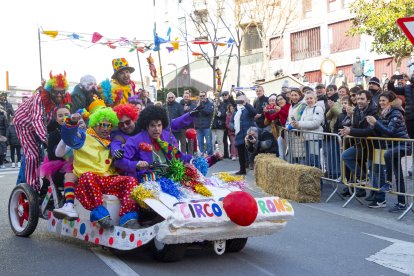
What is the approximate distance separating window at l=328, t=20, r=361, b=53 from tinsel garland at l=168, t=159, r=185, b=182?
107 ft

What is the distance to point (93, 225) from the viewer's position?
A: 6992mm

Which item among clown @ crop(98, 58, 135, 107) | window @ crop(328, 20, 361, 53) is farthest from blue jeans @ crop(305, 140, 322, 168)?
window @ crop(328, 20, 361, 53)

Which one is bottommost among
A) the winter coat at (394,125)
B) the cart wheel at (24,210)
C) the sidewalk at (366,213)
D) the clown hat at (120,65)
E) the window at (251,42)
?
the sidewalk at (366,213)

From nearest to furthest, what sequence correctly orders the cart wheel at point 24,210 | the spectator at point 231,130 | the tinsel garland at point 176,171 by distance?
the tinsel garland at point 176,171 → the cart wheel at point 24,210 → the spectator at point 231,130

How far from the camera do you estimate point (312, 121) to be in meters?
11.9

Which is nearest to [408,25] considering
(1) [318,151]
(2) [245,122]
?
(1) [318,151]

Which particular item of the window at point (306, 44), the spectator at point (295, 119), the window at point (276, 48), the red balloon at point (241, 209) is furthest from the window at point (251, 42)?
the red balloon at point (241, 209)

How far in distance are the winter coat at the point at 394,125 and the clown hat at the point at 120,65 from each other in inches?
144

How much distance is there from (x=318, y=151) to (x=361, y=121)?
4.61 ft

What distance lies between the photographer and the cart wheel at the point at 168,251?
21.3 feet

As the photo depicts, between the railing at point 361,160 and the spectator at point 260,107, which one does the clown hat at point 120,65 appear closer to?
the railing at point 361,160

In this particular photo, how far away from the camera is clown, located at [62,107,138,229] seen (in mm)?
6742

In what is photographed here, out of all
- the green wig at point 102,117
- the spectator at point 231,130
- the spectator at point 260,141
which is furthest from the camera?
the spectator at point 231,130

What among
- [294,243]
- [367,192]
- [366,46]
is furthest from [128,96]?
[366,46]
